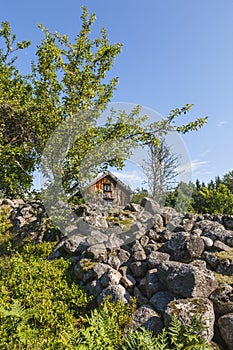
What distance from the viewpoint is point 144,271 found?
6.63 metres

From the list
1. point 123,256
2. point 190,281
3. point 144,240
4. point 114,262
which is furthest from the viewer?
point 144,240

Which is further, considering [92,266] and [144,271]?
[92,266]

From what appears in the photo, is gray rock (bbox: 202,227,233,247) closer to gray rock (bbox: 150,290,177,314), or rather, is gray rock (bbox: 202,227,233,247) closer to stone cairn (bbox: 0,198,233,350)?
stone cairn (bbox: 0,198,233,350)

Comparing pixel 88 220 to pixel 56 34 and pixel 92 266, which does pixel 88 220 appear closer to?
pixel 92 266

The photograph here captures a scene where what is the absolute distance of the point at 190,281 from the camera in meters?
5.28

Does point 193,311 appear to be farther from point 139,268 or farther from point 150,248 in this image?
point 150,248

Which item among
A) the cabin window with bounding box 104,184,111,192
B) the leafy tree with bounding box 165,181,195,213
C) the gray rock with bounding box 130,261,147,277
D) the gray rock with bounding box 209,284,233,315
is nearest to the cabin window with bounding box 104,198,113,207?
the cabin window with bounding box 104,184,111,192

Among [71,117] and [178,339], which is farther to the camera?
[71,117]

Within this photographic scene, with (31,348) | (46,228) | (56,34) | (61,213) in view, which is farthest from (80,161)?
(31,348)

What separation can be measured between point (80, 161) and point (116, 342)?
19.3ft

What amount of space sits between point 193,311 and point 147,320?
3.11ft

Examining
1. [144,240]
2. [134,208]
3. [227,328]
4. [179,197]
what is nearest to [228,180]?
[179,197]

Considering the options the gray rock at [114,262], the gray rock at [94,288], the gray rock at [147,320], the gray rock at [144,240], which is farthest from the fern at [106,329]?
the gray rock at [144,240]

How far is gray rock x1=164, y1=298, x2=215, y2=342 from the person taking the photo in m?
4.61
